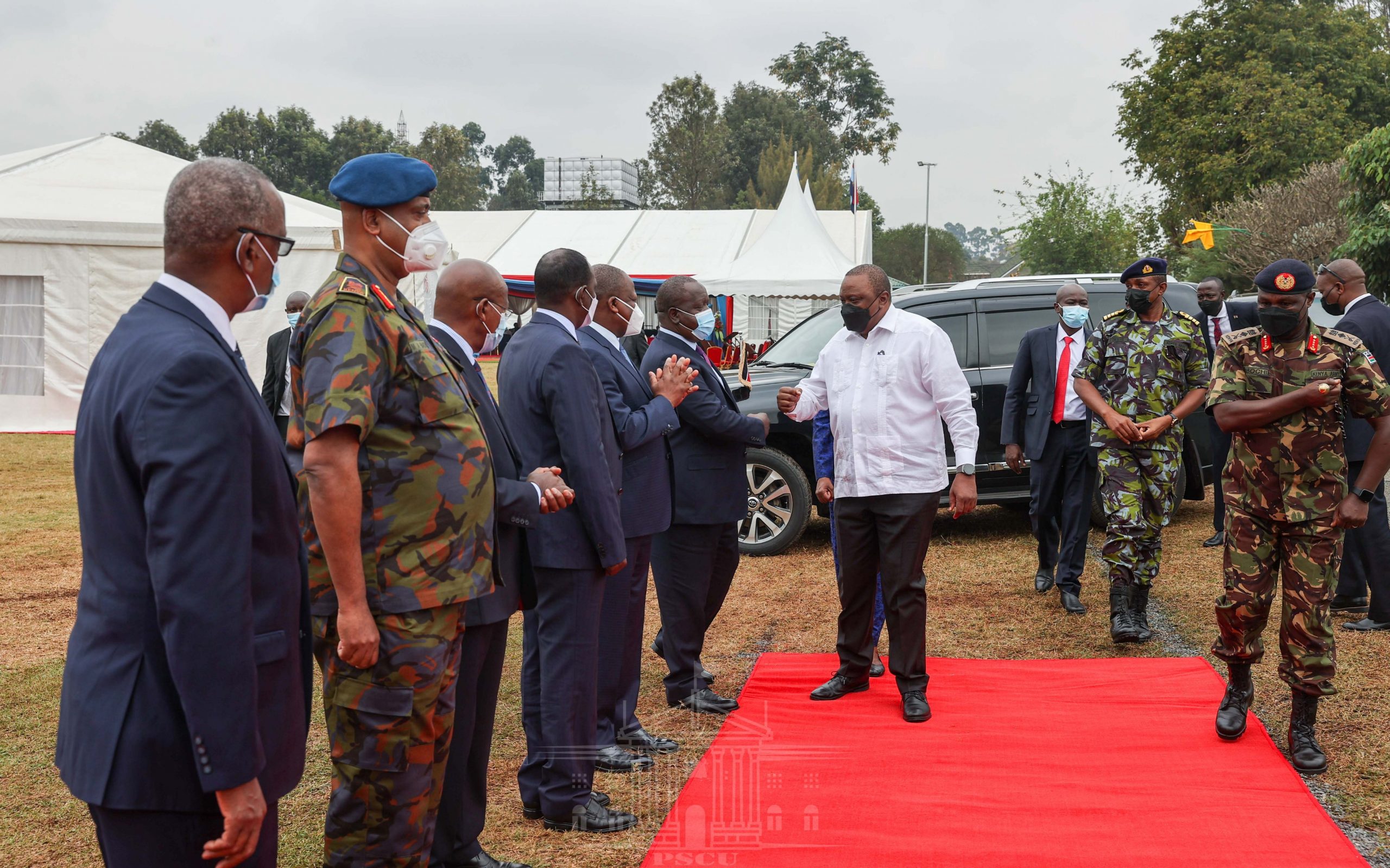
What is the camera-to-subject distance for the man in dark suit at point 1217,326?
848cm

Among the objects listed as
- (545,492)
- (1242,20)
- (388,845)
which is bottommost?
(388,845)

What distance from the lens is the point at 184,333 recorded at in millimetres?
1995

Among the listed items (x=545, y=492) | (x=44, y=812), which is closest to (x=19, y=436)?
(x=44, y=812)

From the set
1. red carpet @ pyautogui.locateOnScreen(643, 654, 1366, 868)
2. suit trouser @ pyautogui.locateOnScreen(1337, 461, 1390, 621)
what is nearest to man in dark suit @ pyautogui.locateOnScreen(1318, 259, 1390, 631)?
suit trouser @ pyautogui.locateOnScreen(1337, 461, 1390, 621)

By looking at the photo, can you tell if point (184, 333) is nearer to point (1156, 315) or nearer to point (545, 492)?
point (545, 492)

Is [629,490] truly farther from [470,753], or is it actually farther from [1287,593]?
[1287,593]

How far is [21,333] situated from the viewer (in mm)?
15219

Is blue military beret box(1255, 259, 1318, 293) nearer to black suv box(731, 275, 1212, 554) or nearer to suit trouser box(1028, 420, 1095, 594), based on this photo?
suit trouser box(1028, 420, 1095, 594)

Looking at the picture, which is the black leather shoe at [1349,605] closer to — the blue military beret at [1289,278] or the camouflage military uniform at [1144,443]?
the camouflage military uniform at [1144,443]

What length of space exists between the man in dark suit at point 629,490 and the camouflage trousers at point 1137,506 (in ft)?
9.36

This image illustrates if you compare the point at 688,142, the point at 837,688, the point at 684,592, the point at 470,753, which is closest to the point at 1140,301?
the point at 837,688

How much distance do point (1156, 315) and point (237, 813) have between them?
5.79 metres

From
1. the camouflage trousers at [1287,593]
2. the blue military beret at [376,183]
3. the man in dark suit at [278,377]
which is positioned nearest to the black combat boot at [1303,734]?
the camouflage trousers at [1287,593]

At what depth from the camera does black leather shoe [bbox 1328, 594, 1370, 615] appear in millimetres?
6676
